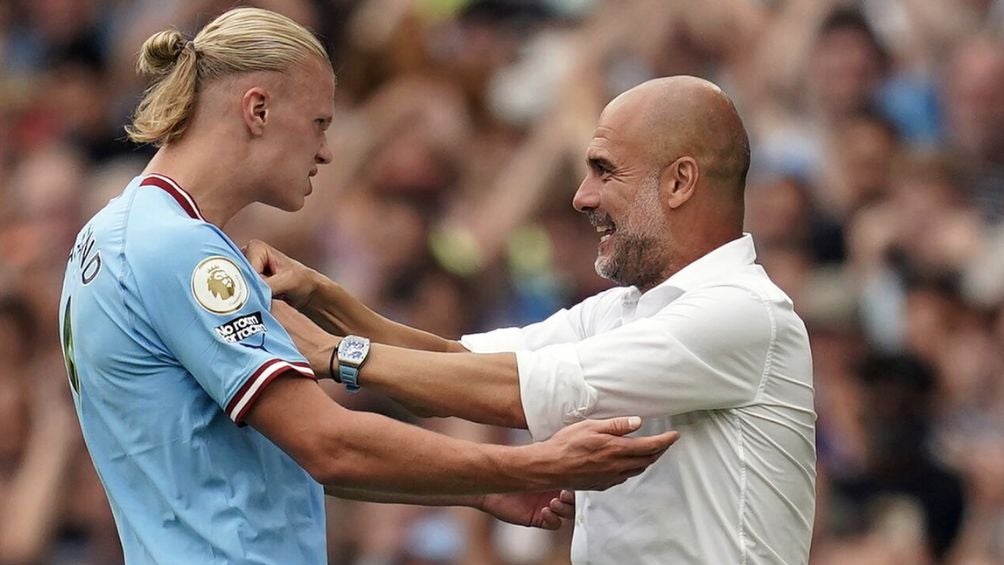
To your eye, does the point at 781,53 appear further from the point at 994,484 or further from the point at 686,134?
the point at 686,134

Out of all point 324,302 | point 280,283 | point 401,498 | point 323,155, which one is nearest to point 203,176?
point 323,155

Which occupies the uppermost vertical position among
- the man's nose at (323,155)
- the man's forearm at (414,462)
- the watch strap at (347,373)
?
the man's nose at (323,155)

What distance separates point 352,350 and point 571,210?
4.71 meters

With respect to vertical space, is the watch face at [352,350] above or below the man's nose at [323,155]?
below

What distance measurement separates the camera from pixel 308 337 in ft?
14.2

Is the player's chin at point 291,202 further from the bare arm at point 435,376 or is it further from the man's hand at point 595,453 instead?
the man's hand at point 595,453

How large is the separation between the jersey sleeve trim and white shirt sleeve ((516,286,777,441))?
0.68 meters

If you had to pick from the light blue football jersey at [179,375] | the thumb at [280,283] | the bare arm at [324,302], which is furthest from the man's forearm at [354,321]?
the light blue football jersey at [179,375]

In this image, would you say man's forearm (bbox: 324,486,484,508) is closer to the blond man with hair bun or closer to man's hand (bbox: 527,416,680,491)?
the blond man with hair bun

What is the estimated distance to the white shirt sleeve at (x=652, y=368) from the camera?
4.34 m

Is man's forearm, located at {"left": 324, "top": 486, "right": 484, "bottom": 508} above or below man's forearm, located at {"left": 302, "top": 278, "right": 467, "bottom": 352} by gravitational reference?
below

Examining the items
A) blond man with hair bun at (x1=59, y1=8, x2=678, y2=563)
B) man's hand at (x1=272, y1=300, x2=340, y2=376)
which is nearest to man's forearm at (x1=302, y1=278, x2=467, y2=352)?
man's hand at (x1=272, y1=300, x2=340, y2=376)

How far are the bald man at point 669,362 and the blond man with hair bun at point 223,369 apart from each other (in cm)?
20

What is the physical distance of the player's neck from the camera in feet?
13.7
